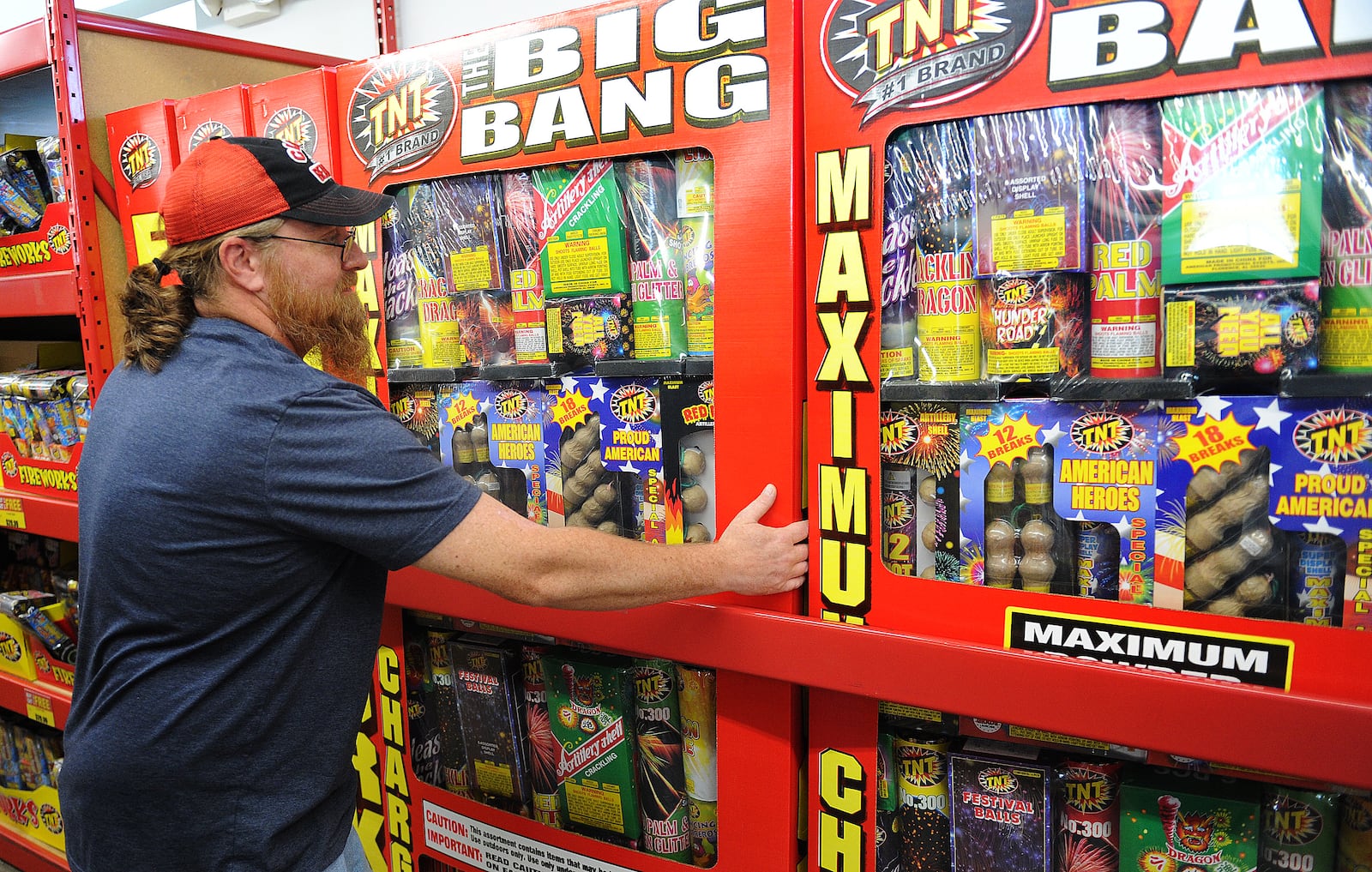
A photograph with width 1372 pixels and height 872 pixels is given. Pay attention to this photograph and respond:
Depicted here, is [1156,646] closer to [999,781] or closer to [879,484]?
[999,781]

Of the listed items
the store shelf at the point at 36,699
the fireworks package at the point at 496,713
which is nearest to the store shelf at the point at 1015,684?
the fireworks package at the point at 496,713

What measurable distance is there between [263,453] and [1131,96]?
4.65ft

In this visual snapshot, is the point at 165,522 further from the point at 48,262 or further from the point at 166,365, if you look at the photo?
the point at 48,262

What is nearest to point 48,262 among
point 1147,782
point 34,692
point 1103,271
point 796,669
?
point 34,692

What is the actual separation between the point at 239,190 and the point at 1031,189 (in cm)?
136

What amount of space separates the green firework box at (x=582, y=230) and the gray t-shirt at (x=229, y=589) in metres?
0.58

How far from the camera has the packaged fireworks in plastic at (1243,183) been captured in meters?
1.25

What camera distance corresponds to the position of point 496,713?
219cm

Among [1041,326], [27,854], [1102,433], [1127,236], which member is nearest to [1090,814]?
[1102,433]

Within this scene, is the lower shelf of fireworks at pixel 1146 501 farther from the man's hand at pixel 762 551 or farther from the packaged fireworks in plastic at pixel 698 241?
the packaged fireworks in plastic at pixel 698 241

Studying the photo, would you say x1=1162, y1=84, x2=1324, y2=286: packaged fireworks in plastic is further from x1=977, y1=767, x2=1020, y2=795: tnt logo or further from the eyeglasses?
the eyeglasses

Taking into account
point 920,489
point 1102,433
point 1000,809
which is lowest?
point 1000,809

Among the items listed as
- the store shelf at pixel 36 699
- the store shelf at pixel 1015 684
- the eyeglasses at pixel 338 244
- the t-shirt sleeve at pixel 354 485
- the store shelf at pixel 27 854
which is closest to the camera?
the store shelf at pixel 1015 684

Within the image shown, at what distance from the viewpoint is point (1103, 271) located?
1.43 meters
